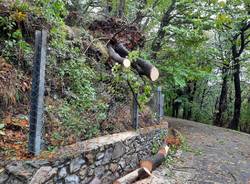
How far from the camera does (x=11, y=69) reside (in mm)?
4125

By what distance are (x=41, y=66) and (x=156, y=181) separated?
3157 mm

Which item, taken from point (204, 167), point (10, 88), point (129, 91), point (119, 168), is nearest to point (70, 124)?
point (10, 88)

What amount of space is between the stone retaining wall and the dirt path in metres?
0.62

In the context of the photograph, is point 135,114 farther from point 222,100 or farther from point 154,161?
point 222,100

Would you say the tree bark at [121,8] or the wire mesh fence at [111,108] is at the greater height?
the tree bark at [121,8]

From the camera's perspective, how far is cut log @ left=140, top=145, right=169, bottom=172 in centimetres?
550

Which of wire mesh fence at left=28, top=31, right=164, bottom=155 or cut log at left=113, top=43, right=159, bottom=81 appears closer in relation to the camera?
wire mesh fence at left=28, top=31, right=164, bottom=155

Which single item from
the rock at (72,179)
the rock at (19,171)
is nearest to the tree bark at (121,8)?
the rock at (72,179)

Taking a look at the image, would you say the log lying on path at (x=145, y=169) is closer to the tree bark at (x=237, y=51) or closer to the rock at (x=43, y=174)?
the rock at (x=43, y=174)

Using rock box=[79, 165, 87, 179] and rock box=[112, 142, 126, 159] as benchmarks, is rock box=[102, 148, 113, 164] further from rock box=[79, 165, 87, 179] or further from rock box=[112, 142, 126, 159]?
rock box=[79, 165, 87, 179]

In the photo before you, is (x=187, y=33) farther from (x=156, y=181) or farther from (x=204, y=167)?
(x=156, y=181)

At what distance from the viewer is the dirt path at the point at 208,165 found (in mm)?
5535

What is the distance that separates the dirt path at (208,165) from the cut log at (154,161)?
127 mm

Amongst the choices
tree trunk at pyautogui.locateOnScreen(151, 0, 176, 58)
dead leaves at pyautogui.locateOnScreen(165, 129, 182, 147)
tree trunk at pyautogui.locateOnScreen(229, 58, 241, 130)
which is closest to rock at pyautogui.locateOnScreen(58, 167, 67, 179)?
dead leaves at pyautogui.locateOnScreen(165, 129, 182, 147)
